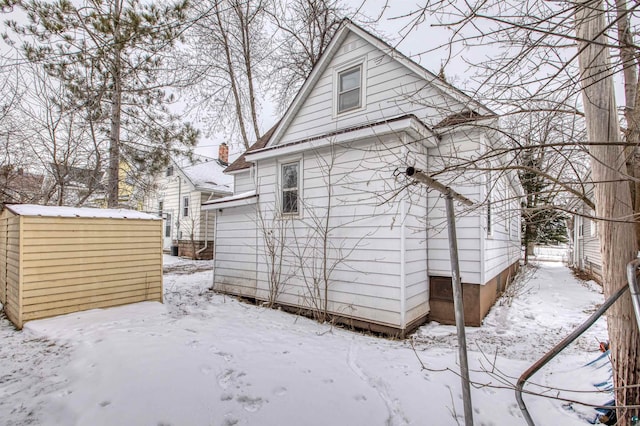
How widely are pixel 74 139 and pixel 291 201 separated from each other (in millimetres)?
6172

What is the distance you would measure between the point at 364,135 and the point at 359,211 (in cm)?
145

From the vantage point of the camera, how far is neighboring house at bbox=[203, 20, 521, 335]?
17.5ft

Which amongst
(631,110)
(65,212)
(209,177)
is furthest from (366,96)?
(209,177)

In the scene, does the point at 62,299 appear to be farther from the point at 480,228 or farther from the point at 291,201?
the point at 480,228

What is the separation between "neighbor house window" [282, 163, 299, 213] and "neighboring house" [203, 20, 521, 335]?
25 millimetres

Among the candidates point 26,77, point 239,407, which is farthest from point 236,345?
point 26,77

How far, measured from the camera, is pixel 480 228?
5770 millimetres

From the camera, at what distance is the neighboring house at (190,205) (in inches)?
651

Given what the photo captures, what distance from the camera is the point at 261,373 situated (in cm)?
348

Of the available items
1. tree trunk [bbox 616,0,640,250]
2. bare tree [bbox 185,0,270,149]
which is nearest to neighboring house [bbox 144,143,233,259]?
bare tree [bbox 185,0,270,149]

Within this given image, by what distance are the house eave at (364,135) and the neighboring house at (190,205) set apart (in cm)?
1010

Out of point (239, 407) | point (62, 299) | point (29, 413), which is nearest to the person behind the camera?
point (29, 413)

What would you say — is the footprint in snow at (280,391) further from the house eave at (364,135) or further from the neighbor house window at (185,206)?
the neighbor house window at (185,206)

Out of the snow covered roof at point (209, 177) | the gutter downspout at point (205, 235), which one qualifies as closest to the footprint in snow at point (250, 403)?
the gutter downspout at point (205, 235)
